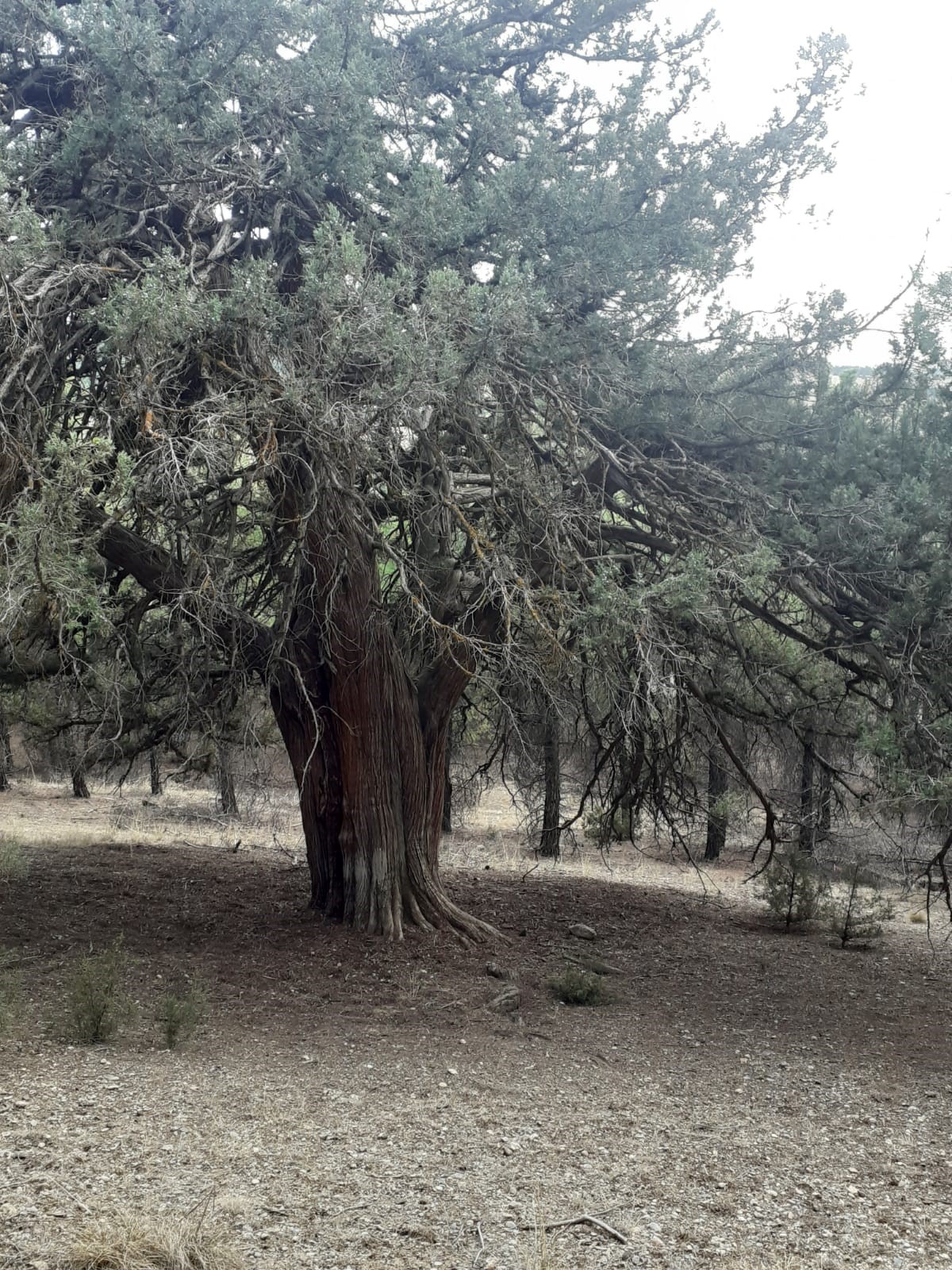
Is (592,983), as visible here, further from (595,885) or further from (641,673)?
(595,885)

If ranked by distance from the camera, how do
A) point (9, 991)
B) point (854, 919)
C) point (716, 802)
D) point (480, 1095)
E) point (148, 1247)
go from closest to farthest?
point (148, 1247), point (480, 1095), point (9, 991), point (854, 919), point (716, 802)

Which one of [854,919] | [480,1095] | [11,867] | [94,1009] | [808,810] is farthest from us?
[854,919]

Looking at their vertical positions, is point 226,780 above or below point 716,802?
below

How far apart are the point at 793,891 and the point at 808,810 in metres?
0.94

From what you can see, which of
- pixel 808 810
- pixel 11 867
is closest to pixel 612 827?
pixel 808 810

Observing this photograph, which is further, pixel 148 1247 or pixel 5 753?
pixel 5 753

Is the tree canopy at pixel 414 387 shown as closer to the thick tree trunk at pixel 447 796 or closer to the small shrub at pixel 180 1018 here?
the thick tree trunk at pixel 447 796

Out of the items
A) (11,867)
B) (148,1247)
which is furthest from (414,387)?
(11,867)

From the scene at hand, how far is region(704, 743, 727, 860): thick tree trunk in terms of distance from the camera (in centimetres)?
1035

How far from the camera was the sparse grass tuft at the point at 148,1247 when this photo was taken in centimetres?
395

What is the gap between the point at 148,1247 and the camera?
158 inches

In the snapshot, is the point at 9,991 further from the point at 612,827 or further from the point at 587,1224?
the point at 612,827

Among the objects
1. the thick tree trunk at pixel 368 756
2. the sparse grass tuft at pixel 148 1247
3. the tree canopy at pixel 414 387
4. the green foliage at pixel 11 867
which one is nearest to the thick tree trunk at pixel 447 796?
the thick tree trunk at pixel 368 756

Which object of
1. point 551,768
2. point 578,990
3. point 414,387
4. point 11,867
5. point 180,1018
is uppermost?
point 414,387
